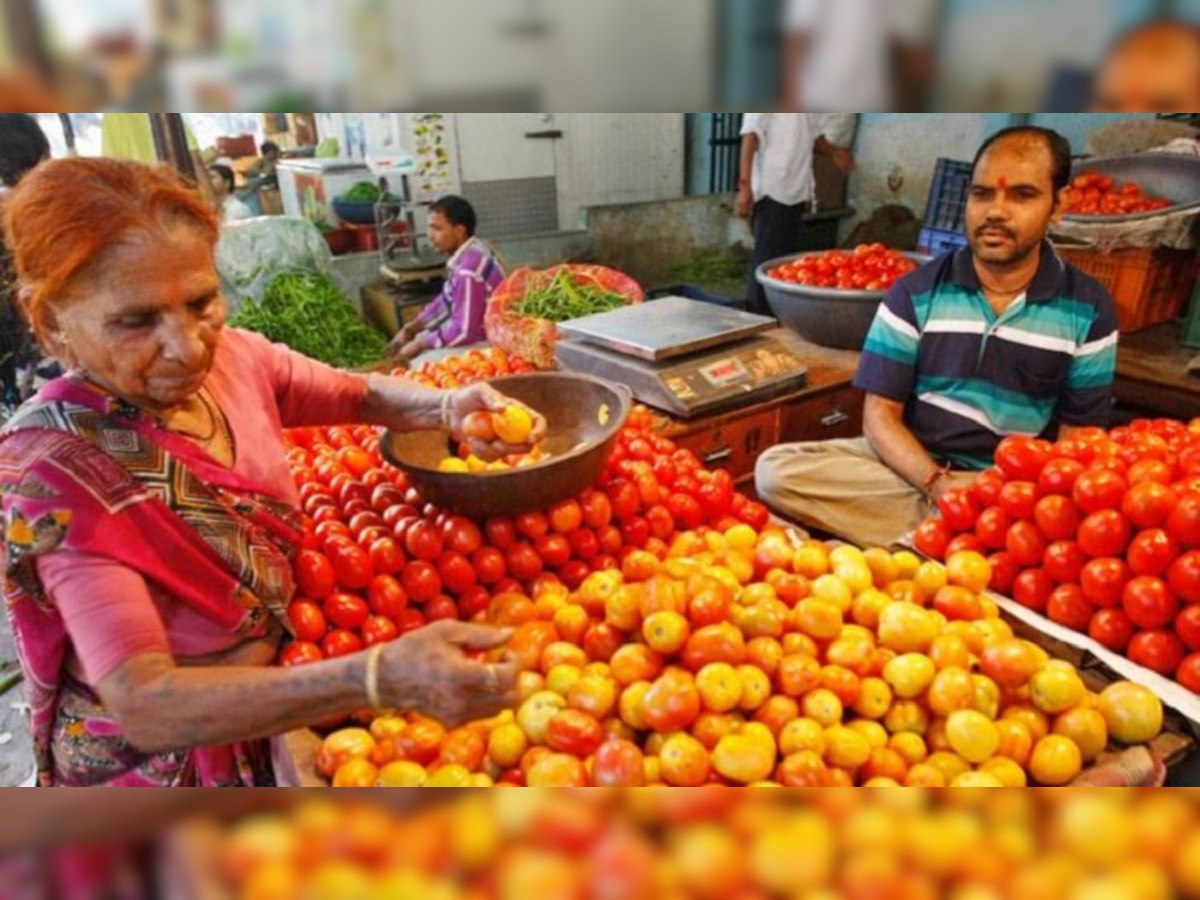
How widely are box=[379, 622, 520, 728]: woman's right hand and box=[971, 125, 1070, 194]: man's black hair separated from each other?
2188 mm

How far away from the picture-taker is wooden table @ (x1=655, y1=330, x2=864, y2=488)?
3.28 metres

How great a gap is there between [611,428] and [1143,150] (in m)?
4.47

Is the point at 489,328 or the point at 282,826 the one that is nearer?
the point at 282,826

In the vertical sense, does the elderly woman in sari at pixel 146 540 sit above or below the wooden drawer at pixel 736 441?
above

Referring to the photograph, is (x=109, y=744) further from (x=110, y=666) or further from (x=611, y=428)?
(x=611, y=428)

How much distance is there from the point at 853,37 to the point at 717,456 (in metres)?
2.82

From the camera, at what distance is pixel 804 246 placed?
788 centimetres

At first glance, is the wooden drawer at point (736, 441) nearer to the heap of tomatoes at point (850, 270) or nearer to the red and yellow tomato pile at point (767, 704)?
the heap of tomatoes at point (850, 270)

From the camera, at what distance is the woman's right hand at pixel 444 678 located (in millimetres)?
1229

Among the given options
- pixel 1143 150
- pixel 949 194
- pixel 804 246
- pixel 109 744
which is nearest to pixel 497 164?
pixel 804 246

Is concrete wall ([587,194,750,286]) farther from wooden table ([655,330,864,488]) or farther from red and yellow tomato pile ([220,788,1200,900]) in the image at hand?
red and yellow tomato pile ([220,788,1200,900])

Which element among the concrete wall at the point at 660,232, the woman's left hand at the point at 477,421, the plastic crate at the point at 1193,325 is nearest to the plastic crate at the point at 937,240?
the plastic crate at the point at 1193,325

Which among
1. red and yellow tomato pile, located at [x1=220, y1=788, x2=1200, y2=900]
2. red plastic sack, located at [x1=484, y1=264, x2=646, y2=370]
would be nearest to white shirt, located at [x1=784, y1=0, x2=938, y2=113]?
red and yellow tomato pile, located at [x1=220, y1=788, x2=1200, y2=900]

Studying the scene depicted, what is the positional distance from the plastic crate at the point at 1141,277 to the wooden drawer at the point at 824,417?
164 centimetres
